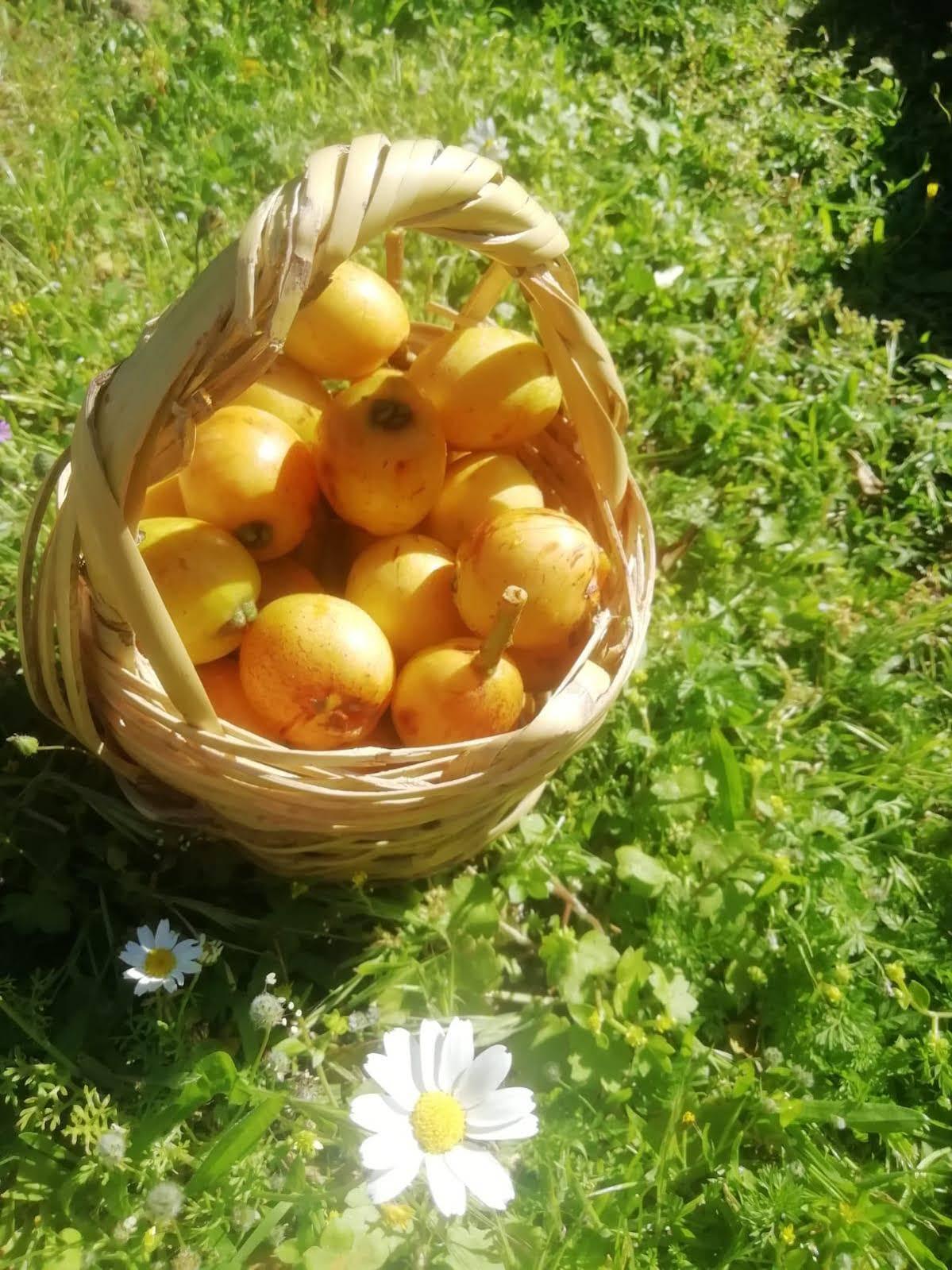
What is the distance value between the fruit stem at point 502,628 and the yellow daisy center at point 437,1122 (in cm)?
58

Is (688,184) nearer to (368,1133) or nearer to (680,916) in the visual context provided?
(680,916)

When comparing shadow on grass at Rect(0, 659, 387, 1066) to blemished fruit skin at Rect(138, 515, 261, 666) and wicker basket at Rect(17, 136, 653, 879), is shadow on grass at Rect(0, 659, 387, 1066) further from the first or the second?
blemished fruit skin at Rect(138, 515, 261, 666)

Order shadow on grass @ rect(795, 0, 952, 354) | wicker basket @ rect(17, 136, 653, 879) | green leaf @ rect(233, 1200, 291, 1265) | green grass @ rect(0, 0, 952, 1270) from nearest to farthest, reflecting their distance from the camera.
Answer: wicker basket @ rect(17, 136, 653, 879) → green leaf @ rect(233, 1200, 291, 1265) → green grass @ rect(0, 0, 952, 1270) → shadow on grass @ rect(795, 0, 952, 354)

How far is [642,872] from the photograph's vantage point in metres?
1.65

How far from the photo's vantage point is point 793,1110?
1.43 metres

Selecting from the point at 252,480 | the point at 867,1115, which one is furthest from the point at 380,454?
the point at 867,1115

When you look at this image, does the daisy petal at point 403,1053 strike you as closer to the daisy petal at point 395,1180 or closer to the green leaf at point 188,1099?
the daisy petal at point 395,1180

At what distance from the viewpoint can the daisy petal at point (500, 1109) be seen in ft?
3.98

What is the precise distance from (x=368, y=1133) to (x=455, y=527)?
36.6 inches

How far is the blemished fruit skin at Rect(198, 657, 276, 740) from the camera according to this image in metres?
1.31

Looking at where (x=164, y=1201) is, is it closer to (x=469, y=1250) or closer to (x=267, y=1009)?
(x=267, y=1009)

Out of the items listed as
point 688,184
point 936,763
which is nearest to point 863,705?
point 936,763

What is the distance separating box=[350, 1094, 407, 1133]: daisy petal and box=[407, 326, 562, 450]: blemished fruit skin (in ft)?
3.17

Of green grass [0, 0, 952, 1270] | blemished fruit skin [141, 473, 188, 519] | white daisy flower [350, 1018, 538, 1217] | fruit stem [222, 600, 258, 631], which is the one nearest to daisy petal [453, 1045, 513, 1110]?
white daisy flower [350, 1018, 538, 1217]
